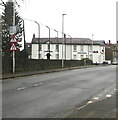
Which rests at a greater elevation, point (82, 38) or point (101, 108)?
point (82, 38)

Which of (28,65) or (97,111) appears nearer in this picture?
(97,111)

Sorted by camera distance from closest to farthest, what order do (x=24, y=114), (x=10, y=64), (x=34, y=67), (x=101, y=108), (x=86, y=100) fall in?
(x=24, y=114), (x=101, y=108), (x=86, y=100), (x=10, y=64), (x=34, y=67)

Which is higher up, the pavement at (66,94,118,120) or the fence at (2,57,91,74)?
the fence at (2,57,91,74)

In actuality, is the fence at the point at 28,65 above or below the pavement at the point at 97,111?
above

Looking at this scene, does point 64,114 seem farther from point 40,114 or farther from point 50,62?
point 50,62

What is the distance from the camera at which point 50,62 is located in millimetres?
32906

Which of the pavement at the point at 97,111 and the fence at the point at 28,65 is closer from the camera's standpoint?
the pavement at the point at 97,111

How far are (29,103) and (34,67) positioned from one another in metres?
19.2

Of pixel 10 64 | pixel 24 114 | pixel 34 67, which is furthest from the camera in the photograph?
pixel 34 67

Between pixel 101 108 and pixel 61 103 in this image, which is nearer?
pixel 101 108

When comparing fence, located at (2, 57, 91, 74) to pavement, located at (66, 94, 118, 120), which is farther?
fence, located at (2, 57, 91, 74)

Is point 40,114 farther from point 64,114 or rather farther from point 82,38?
point 82,38

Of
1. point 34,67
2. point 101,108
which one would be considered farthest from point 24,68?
point 101,108

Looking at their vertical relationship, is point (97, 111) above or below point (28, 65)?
below
